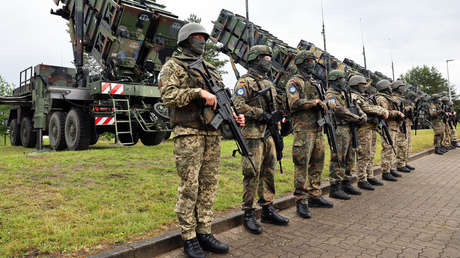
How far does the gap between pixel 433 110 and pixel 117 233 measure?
11.6 m

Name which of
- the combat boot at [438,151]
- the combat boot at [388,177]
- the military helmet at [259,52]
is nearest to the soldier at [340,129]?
the combat boot at [388,177]

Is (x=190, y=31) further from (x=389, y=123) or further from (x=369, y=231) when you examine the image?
(x=389, y=123)

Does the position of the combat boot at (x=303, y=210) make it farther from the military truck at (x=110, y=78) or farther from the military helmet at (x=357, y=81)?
the military truck at (x=110, y=78)

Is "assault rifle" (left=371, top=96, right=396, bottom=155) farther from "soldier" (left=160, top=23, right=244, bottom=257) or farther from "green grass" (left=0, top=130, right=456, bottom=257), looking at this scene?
"soldier" (left=160, top=23, right=244, bottom=257)

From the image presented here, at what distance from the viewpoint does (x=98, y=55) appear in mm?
8984

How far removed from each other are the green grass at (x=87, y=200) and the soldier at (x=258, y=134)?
522mm

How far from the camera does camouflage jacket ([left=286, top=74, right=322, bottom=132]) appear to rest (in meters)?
4.21

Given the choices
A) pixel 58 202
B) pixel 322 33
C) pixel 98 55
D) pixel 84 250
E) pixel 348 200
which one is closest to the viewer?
pixel 84 250

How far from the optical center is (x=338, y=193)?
5152 millimetres

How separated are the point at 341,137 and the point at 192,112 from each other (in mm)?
3360

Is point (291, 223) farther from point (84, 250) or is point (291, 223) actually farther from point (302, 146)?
point (84, 250)

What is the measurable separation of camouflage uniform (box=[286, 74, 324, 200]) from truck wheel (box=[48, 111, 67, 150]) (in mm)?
6900

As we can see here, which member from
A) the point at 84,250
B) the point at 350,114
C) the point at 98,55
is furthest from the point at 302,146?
the point at 98,55

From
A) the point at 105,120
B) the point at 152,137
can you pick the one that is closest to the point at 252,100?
the point at 105,120
